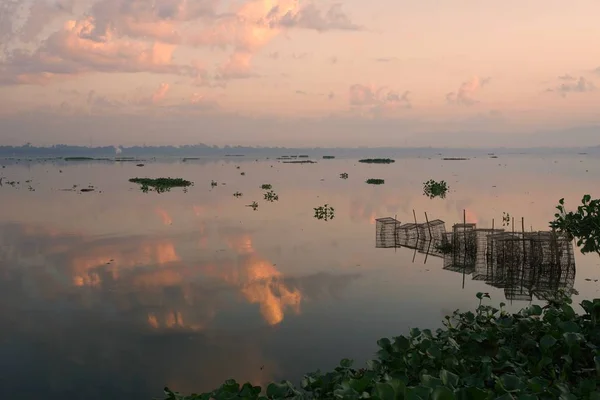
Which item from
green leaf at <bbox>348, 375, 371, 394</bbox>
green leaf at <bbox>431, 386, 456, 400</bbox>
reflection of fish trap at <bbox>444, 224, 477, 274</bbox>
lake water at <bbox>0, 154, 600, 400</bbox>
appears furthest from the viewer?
reflection of fish trap at <bbox>444, 224, 477, 274</bbox>

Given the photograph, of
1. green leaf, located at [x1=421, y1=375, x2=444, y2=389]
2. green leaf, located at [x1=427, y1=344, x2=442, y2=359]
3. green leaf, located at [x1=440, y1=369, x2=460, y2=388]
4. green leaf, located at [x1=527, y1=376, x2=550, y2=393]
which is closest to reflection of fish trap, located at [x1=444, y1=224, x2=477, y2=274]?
green leaf, located at [x1=427, y1=344, x2=442, y2=359]

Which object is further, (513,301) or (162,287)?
(162,287)

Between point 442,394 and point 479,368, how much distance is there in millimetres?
2796

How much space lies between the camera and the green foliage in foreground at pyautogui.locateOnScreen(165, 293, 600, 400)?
4.60 metres

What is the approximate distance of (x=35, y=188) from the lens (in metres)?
53.5

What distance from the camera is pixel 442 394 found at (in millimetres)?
3979

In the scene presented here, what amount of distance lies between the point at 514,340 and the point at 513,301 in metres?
8.73

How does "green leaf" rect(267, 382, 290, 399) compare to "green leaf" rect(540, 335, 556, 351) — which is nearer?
"green leaf" rect(267, 382, 290, 399)

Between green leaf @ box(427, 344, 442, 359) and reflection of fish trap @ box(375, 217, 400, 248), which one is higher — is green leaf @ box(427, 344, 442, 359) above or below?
above

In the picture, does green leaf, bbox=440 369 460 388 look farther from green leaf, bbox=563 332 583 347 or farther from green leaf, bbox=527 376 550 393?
green leaf, bbox=563 332 583 347

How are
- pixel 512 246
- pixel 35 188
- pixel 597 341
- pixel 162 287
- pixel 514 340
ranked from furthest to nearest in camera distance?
pixel 35 188
pixel 512 246
pixel 162 287
pixel 514 340
pixel 597 341

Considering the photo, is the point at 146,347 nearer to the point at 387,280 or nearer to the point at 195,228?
the point at 387,280

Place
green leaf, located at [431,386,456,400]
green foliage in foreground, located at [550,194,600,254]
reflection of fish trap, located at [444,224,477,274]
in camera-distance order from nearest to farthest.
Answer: green leaf, located at [431,386,456,400], green foliage in foreground, located at [550,194,600,254], reflection of fish trap, located at [444,224,477,274]

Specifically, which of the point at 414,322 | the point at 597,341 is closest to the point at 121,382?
A: the point at 414,322
